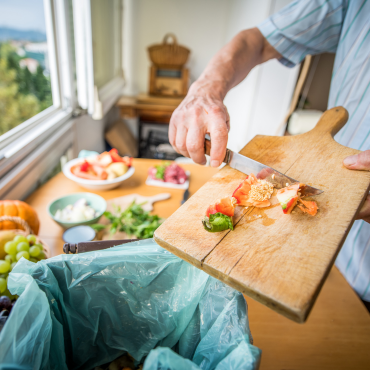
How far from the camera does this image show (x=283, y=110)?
98.1 inches

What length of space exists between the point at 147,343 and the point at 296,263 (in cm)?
38

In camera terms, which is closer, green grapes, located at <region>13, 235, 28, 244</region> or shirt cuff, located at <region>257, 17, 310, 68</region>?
green grapes, located at <region>13, 235, 28, 244</region>

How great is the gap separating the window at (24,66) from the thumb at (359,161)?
1471 millimetres

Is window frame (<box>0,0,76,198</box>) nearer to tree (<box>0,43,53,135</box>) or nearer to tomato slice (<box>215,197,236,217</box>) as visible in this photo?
tree (<box>0,43,53,135</box>)

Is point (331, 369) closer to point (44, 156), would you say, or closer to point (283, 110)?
point (44, 156)

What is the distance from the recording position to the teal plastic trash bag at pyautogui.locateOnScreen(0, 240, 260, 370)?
44 centimetres

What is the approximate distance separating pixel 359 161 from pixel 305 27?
650 mm

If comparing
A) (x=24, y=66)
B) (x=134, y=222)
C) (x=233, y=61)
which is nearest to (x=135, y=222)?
(x=134, y=222)

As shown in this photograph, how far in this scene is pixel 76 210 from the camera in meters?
0.95

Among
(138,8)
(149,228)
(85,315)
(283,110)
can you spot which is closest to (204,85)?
(149,228)

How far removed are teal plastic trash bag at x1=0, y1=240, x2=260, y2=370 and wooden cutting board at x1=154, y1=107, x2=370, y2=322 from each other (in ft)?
0.19

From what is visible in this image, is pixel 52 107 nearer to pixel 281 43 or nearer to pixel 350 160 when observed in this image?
pixel 281 43

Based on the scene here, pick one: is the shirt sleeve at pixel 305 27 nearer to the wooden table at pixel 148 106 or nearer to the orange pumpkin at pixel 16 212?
the orange pumpkin at pixel 16 212

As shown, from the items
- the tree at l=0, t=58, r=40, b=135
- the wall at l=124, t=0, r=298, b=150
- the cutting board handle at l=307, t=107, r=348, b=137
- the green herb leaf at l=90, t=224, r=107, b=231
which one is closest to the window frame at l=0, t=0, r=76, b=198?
the tree at l=0, t=58, r=40, b=135
